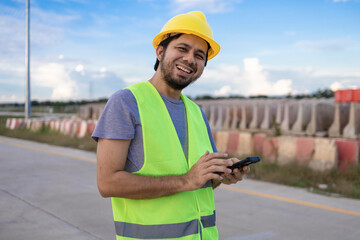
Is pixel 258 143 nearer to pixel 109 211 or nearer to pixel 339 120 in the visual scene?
pixel 339 120

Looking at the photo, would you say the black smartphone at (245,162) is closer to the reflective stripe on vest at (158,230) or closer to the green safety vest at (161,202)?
the green safety vest at (161,202)

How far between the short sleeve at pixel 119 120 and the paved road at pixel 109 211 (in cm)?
321

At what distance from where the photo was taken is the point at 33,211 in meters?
5.93

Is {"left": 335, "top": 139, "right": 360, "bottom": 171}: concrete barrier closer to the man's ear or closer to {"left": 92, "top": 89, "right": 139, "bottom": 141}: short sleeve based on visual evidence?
the man's ear

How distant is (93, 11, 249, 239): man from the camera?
193 cm

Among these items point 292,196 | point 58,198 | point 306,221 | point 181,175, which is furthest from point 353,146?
point 181,175

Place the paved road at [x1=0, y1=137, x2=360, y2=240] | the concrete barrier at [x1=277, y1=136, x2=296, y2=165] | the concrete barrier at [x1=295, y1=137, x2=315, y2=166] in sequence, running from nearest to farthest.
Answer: the paved road at [x1=0, y1=137, x2=360, y2=240] < the concrete barrier at [x1=295, y1=137, x2=315, y2=166] < the concrete barrier at [x1=277, y1=136, x2=296, y2=165]

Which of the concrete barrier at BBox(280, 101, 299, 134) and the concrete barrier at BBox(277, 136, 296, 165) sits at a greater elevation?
the concrete barrier at BBox(280, 101, 299, 134)

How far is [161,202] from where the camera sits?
6.50ft

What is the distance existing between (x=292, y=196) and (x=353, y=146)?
1964mm

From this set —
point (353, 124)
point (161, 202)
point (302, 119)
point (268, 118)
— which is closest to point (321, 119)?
point (302, 119)

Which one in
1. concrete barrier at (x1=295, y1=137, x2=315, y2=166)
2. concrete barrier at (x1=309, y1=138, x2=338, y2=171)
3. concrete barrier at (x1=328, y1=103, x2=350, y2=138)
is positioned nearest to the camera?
concrete barrier at (x1=309, y1=138, x2=338, y2=171)

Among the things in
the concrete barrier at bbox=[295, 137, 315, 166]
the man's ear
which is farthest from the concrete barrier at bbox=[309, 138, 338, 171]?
the man's ear

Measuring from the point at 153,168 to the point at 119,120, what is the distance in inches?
10.9
